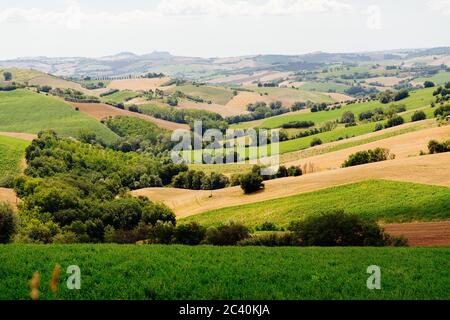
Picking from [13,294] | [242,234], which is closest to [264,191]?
[242,234]

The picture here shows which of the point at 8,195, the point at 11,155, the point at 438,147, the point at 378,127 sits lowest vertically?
the point at 11,155

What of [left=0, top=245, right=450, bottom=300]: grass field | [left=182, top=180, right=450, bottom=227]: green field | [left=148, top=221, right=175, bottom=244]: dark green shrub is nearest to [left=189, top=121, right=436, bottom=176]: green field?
[left=182, top=180, right=450, bottom=227]: green field

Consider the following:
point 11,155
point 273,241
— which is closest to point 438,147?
point 273,241

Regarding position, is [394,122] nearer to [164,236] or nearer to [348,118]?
[348,118]

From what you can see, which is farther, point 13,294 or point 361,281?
point 361,281

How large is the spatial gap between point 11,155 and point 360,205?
87846mm

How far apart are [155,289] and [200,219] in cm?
5277

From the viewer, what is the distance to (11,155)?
119750 mm

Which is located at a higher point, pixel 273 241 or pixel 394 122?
pixel 273 241

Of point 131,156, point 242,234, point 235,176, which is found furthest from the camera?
point 131,156

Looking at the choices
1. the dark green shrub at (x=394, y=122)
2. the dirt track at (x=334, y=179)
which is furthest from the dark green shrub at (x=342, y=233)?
the dark green shrub at (x=394, y=122)

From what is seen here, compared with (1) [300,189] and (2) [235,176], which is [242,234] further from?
(2) [235,176]

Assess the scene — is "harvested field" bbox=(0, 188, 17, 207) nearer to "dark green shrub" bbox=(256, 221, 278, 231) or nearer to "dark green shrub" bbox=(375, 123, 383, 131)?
"dark green shrub" bbox=(256, 221, 278, 231)
